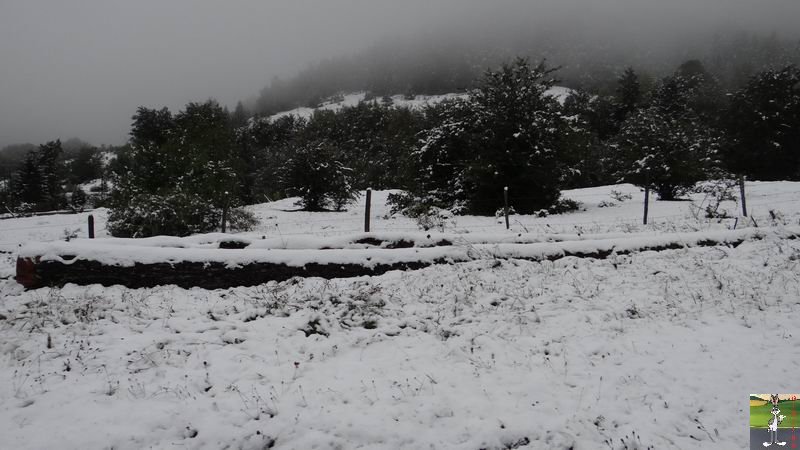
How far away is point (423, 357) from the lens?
206 inches

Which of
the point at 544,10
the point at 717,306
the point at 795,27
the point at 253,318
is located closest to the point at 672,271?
the point at 717,306

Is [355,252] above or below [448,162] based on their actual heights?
below

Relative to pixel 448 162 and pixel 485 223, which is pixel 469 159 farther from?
pixel 485 223

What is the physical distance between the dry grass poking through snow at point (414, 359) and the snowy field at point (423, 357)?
0.9 inches

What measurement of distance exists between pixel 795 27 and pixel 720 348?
11752cm

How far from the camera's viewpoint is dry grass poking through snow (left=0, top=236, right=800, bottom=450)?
3980 millimetres

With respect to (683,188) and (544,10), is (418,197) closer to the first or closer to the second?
(683,188)

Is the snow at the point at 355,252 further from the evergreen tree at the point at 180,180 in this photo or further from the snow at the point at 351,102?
the snow at the point at 351,102

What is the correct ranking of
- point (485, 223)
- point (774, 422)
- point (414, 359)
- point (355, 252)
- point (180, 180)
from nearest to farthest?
point (774, 422) → point (414, 359) → point (355, 252) → point (485, 223) → point (180, 180)

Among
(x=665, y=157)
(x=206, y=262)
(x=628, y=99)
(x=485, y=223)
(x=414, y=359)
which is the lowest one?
(x=414, y=359)

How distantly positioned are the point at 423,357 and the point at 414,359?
12cm

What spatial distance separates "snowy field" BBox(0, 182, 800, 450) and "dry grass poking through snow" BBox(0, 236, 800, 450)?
0.02m

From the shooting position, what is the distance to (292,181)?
24734 millimetres

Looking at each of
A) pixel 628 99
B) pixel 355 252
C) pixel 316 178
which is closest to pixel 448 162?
pixel 316 178
